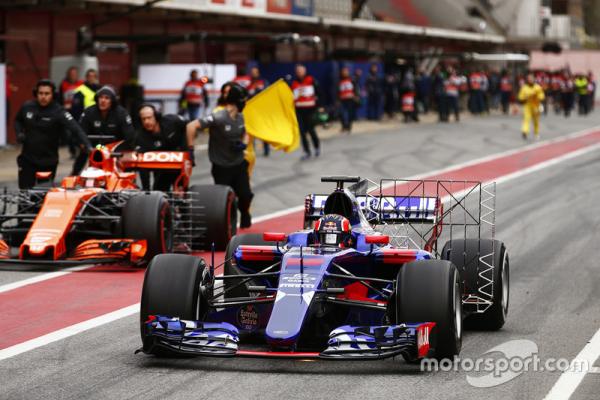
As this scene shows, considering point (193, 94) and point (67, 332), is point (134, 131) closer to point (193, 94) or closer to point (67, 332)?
point (67, 332)

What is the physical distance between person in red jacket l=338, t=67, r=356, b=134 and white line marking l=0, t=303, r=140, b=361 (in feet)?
79.6

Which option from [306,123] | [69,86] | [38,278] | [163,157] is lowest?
[38,278]

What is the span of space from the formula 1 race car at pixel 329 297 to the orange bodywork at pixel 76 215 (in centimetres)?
309

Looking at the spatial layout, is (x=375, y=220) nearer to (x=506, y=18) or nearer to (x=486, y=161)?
(x=486, y=161)

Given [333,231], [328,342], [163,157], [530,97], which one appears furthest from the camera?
[530,97]

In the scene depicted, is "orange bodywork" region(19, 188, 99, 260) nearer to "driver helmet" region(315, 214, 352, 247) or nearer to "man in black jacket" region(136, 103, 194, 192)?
"man in black jacket" region(136, 103, 194, 192)

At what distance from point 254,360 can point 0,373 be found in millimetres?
1603

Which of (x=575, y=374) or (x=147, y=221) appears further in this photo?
(x=147, y=221)

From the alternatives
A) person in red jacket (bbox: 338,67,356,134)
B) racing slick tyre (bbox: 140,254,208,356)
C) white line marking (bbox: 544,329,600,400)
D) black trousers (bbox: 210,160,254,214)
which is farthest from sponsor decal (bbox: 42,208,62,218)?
person in red jacket (bbox: 338,67,356,134)

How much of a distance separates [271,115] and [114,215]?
4.78 m

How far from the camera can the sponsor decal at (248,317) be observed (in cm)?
889

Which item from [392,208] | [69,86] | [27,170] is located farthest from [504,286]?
[69,86]

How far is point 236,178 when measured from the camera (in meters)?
15.4

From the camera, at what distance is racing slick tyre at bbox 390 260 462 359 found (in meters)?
8.35
